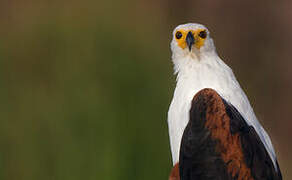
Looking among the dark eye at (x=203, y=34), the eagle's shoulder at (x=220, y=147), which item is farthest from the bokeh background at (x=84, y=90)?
the eagle's shoulder at (x=220, y=147)

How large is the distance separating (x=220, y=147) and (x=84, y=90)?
5.29 feet

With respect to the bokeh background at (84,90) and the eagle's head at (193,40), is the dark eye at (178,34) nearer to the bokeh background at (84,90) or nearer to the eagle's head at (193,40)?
the eagle's head at (193,40)

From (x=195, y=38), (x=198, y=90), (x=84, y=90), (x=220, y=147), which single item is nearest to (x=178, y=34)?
(x=195, y=38)

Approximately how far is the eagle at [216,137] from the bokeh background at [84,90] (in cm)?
78

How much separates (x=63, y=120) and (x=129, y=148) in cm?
62

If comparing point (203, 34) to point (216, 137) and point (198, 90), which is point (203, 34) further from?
point (216, 137)

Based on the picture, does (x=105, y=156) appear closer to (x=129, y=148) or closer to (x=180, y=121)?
(x=129, y=148)

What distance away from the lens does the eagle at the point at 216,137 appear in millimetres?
5328

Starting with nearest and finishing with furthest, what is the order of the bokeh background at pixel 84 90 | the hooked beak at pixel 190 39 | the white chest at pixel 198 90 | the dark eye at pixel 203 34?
the white chest at pixel 198 90
the hooked beak at pixel 190 39
the dark eye at pixel 203 34
the bokeh background at pixel 84 90

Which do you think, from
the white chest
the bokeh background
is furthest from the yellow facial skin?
the bokeh background

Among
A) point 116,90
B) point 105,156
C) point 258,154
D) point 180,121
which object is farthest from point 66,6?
point 258,154

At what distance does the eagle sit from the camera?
533 cm

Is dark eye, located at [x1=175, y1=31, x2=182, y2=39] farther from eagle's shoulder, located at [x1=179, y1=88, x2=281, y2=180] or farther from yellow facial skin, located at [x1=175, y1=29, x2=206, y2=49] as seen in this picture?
eagle's shoulder, located at [x1=179, y1=88, x2=281, y2=180]

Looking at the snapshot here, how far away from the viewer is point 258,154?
5324mm
